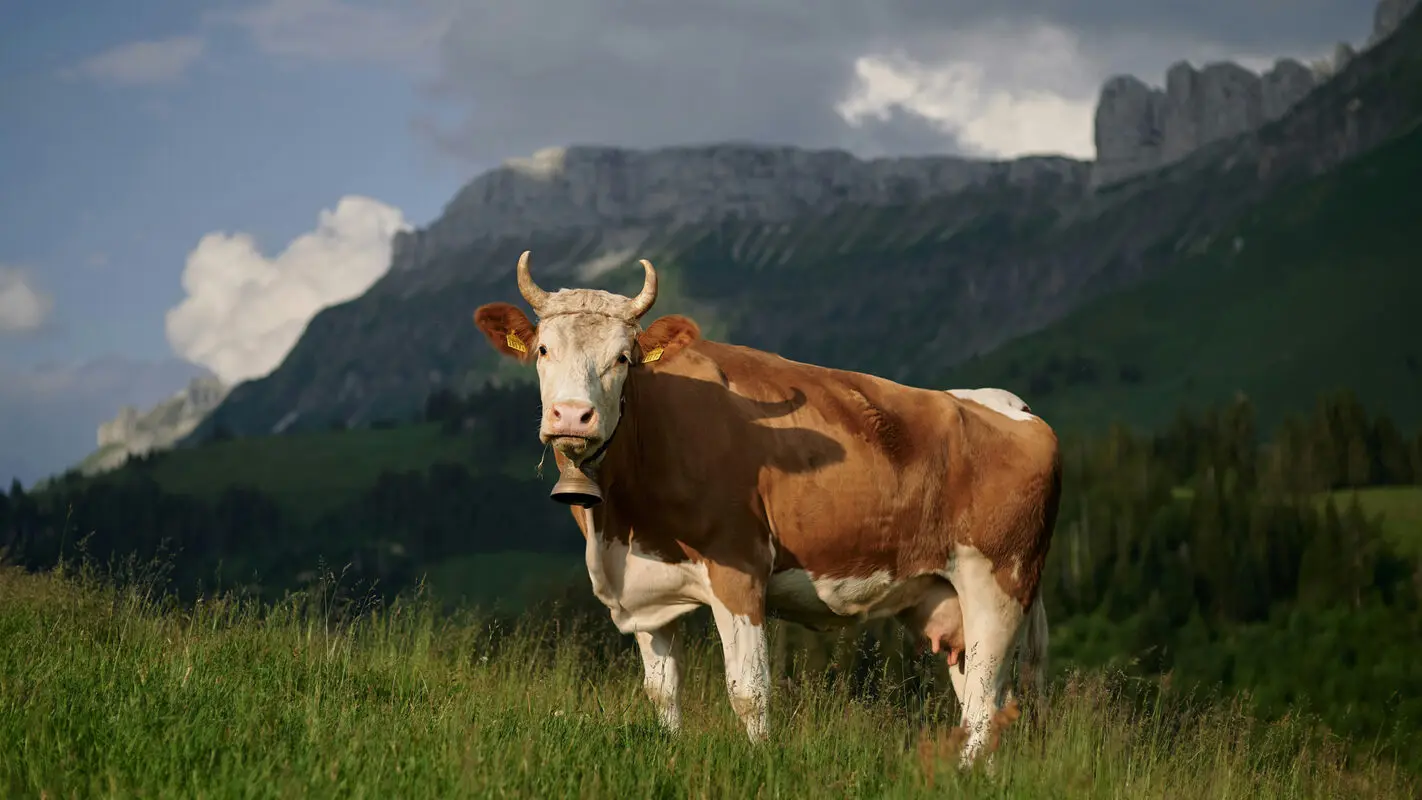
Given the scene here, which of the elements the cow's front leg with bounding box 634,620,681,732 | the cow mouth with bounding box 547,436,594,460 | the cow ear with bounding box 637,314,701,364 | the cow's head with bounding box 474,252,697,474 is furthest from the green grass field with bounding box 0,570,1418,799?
the cow ear with bounding box 637,314,701,364

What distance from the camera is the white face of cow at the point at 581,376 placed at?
846 cm

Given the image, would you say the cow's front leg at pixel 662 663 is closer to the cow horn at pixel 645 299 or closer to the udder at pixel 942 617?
the udder at pixel 942 617

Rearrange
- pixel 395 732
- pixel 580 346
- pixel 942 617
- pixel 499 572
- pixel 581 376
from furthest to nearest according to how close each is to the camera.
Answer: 1. pixel 499 572
2. pixel 942 617
3. pixel 580 346
4. pixel 581 376
5. pixel 395 732

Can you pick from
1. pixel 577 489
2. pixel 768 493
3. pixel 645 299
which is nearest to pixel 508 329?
pixel 645 299

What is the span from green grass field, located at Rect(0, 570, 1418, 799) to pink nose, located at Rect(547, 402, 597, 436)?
1612mm

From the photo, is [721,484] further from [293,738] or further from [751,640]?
[293,738]

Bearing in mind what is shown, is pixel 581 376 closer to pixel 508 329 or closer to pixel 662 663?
pixel 508 329

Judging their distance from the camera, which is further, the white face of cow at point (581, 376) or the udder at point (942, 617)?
the udder at point (942, 617)

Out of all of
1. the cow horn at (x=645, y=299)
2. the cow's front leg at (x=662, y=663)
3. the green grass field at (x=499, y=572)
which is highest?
the cow horn at (x=645, y=299)

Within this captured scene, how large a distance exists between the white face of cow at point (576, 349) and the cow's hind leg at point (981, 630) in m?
3.15

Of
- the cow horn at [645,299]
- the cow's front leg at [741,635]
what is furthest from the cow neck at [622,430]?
the cow's front leg at [741,635]

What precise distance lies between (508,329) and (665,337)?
3.48 feet

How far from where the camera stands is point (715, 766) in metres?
7.07

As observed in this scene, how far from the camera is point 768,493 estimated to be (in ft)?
31.9
